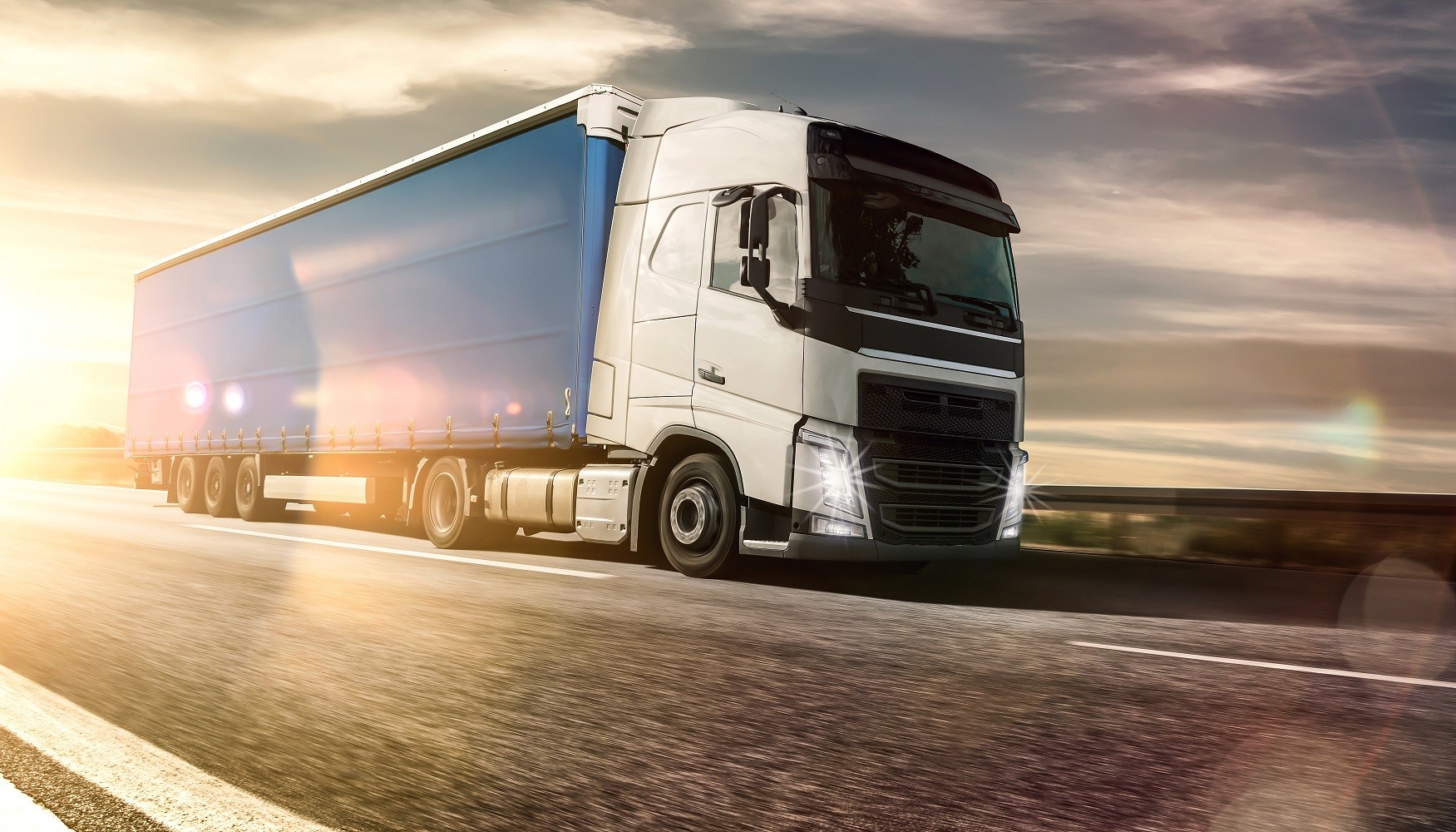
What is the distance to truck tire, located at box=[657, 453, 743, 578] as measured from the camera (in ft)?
29.1

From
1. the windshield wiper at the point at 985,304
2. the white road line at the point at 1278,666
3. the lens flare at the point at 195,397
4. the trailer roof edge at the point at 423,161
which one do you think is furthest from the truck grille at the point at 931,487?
the lens flare at the point at 195,397

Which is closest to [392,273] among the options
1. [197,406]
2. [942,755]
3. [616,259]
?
[616,259]

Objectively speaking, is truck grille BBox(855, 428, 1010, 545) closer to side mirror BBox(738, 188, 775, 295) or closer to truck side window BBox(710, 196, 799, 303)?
truck side window BBox(710, 196, 799, 303)

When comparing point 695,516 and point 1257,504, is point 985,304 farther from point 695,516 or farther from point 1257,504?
point 1257,504

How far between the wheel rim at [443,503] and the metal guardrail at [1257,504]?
6102 millimetres

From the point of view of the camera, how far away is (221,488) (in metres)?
18.0

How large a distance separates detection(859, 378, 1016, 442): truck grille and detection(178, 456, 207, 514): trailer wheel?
14330mm

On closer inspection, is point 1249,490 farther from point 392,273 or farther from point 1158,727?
point 392,273

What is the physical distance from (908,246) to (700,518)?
105 inches

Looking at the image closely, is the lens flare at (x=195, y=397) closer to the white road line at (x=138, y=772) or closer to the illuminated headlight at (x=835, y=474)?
the illuminated headlight at (x=835, y=474)

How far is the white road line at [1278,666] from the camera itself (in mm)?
5148

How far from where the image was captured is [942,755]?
3766mm

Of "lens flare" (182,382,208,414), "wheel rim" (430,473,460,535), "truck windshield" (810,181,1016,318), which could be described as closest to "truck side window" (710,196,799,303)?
"truck windshield" (810,181,1016,318)

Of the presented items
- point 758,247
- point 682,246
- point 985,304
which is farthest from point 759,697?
point 985,304
